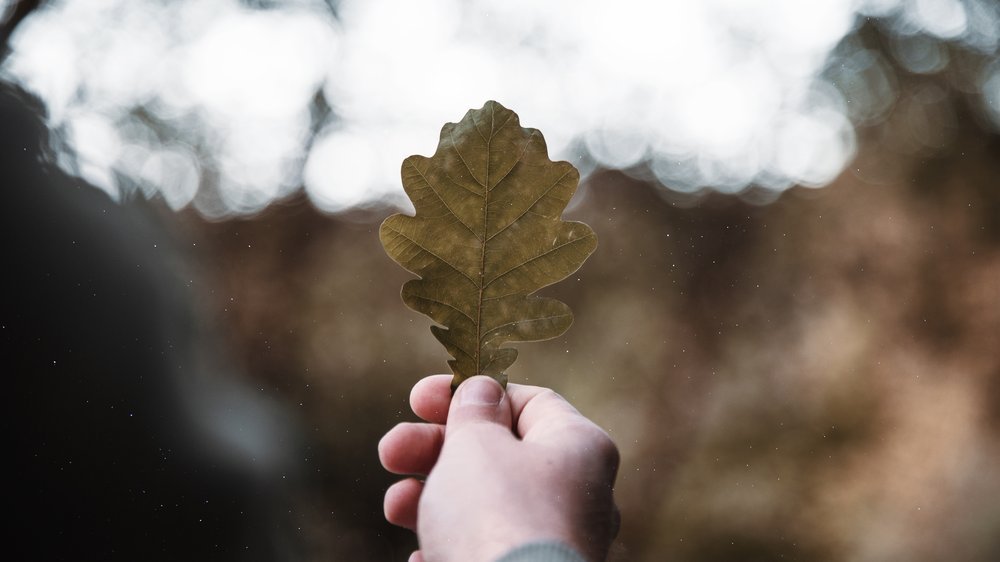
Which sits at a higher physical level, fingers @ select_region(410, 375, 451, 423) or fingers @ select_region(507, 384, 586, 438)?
fingers @ select_region(507, 384, 586, 438)

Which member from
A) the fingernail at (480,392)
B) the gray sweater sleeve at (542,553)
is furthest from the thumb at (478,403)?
the gray sweater sleeve at (542,553)

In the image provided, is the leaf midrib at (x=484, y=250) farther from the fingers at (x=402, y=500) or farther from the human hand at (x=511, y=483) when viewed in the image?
the fingers at (x=402, y=500)

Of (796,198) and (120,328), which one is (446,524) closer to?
(120,328)

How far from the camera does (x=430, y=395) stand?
0.55 meters

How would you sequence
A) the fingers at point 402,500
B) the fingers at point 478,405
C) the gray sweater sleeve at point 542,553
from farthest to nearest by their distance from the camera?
the fingers at point 402,500 < the fingers at point 478,405 < the gray sweater sleeve at point 542,553

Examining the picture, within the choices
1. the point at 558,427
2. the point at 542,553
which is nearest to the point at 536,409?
the point at 558,427

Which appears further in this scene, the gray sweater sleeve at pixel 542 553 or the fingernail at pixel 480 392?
the fingernail at pixel 480 392

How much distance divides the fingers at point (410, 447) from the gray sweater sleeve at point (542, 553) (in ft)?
0.65

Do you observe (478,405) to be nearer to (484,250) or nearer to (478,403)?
(478,403)

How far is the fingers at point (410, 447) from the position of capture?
0.56 m

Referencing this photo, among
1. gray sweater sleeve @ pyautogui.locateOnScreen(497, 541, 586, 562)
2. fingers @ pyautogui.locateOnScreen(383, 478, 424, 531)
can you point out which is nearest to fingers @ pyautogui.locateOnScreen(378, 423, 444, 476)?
fingers @ pyautogui.locateOnScreen(383, 478, 424, 531)

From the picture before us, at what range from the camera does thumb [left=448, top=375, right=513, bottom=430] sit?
0.48 metres

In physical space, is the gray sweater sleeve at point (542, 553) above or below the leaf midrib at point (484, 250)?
below

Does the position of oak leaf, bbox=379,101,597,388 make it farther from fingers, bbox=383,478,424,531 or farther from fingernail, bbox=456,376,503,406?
fingers, bbox=383,478,424,531
